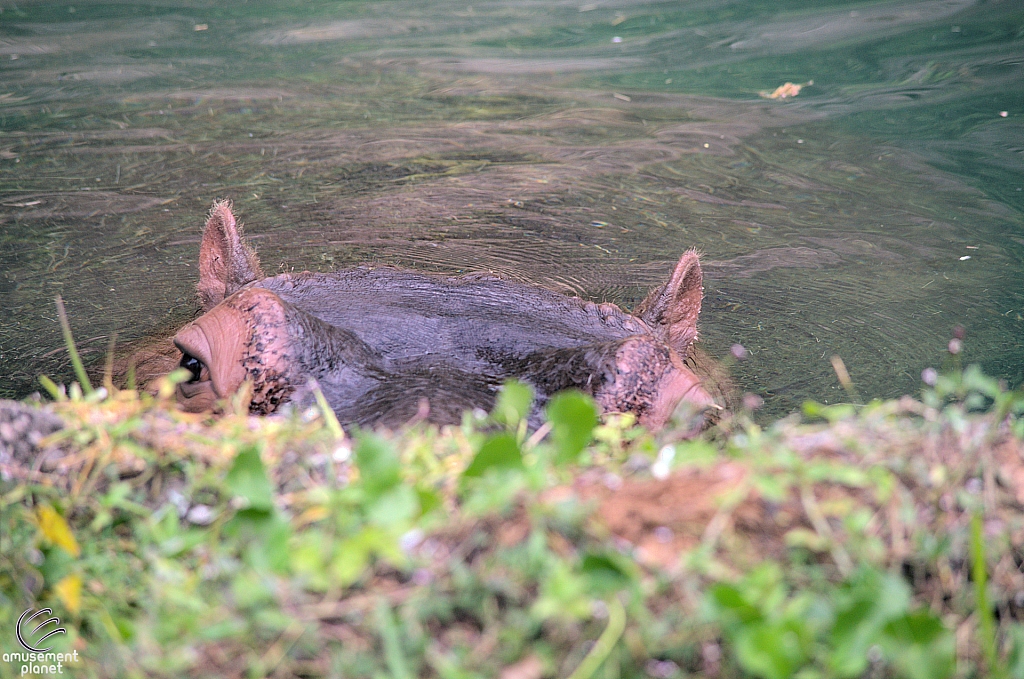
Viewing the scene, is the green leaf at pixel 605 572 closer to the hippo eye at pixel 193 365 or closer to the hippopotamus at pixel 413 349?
the hippopotamus at pixel 413 349

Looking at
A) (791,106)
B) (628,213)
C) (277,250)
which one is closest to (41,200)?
(277,250)

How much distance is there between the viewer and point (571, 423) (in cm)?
150

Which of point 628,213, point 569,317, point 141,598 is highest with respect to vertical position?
point 141,598

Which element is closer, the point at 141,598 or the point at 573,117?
the point at 141,598

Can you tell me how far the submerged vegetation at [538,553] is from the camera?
1254 millimetres

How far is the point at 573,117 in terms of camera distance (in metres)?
7.34

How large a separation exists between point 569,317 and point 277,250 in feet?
7.49

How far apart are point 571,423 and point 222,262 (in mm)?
2809

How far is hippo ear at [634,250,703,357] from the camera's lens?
3.91m

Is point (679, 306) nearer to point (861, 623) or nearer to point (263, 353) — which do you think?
point (263, 353)

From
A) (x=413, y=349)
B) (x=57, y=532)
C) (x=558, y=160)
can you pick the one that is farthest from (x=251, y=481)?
(x=558, y=160)

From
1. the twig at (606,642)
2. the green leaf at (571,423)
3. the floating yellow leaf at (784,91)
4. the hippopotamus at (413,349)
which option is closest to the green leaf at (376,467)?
the green leaf at (571,423)

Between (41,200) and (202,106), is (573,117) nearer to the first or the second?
(202,106)

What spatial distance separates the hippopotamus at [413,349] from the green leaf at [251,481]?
3.14 feet
